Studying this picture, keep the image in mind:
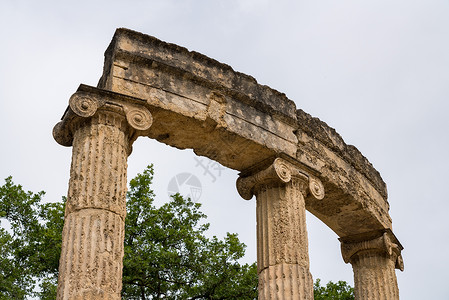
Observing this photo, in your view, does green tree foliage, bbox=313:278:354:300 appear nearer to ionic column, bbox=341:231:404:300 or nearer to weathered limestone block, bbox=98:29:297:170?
ionic column, bbox=341:231:404:300

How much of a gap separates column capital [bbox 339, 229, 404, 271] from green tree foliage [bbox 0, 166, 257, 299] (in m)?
5.84

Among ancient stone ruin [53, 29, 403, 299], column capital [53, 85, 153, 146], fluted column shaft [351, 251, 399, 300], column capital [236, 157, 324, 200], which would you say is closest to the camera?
ancient stone ruin [53, 29, 403, 299]

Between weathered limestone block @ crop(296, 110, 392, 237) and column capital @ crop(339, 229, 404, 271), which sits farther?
column capital @ crop(339, 229, 404, 271)

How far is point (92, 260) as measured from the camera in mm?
10594

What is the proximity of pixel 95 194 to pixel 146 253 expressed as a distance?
35.1 ft

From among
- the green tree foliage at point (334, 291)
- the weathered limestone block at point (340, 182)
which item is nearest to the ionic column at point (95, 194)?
the weathered limestone block at point (340, 182)

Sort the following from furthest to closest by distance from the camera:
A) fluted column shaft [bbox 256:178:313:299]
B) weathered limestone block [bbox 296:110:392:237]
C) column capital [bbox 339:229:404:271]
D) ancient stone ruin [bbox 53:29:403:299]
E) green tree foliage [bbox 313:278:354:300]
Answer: green tree foliage [bbox 313:278:354:300], column capital [bbox 339:229:404:271], weathered limestone block [bbox 296:110:392:237], fluted column shaft [bbox 256:178:313:299], ancient stone ruin [bbox 53:29:403:299]

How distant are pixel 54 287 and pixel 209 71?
10.4 m

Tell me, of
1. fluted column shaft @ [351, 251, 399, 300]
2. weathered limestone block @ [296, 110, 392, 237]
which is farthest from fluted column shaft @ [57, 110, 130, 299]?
fluted column shaft @ [351, 251, 399, 300]

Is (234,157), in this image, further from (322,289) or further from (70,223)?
(322,289)

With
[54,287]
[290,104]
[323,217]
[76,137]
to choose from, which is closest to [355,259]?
[323,217]

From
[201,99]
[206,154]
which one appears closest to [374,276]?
[206,154]

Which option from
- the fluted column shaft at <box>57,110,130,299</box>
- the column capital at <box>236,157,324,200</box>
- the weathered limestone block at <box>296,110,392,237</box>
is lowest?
the fluted column shaft at <box>57,110,130,299</box>

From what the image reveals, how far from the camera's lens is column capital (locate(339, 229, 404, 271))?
1644cm
